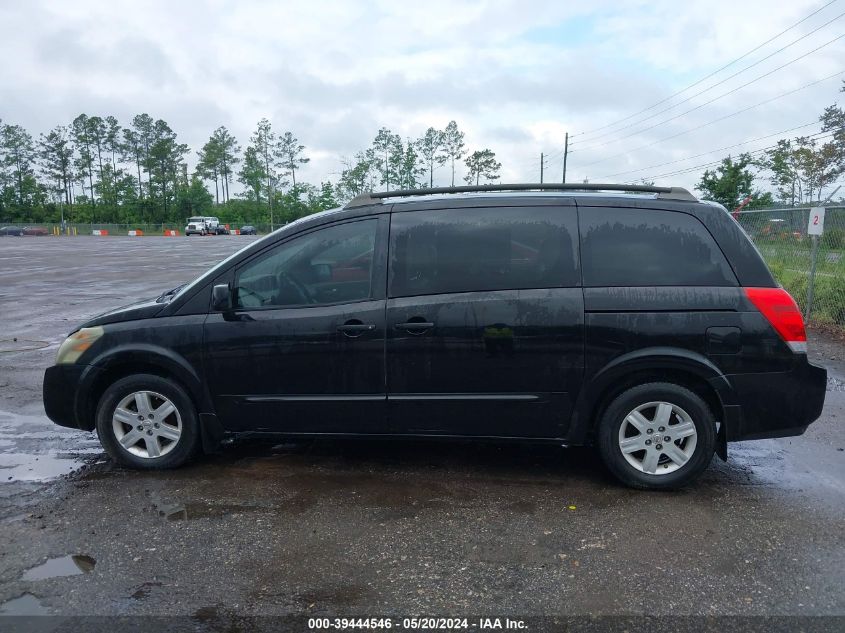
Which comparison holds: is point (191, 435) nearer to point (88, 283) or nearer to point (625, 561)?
point (625, 561)

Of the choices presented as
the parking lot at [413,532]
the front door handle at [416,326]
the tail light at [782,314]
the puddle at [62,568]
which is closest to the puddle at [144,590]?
the parking lot at [413,532]

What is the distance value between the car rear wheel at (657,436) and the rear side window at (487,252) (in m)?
0.87

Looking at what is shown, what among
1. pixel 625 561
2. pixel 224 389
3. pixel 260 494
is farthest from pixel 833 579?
pixel 224 389

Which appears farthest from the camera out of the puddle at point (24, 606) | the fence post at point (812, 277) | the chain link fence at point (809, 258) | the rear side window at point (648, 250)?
the chain link fence at point (809, 258)

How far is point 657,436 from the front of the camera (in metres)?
4.11

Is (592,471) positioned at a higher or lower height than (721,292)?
lower

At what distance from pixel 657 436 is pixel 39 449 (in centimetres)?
448

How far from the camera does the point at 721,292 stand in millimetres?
4051

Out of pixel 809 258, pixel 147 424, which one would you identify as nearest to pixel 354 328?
pixel 147 424

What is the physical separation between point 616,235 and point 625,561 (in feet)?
6.50

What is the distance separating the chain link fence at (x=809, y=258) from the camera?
9.32m

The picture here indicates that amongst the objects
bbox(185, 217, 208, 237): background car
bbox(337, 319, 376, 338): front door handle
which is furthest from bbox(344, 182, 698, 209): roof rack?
bbox(185, 217, 208, 237): background car

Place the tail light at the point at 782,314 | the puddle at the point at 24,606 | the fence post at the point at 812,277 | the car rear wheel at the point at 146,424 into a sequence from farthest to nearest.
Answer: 1. the fence post at the point at 812,277
2. the car rear wheel at the point at 146,424
3. the tail light at the point at 782,314
4. the puddle at the point at 24,606

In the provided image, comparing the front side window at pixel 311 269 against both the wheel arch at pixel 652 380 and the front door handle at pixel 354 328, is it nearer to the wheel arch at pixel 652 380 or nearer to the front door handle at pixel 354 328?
the front door handle at pixel 354 328
